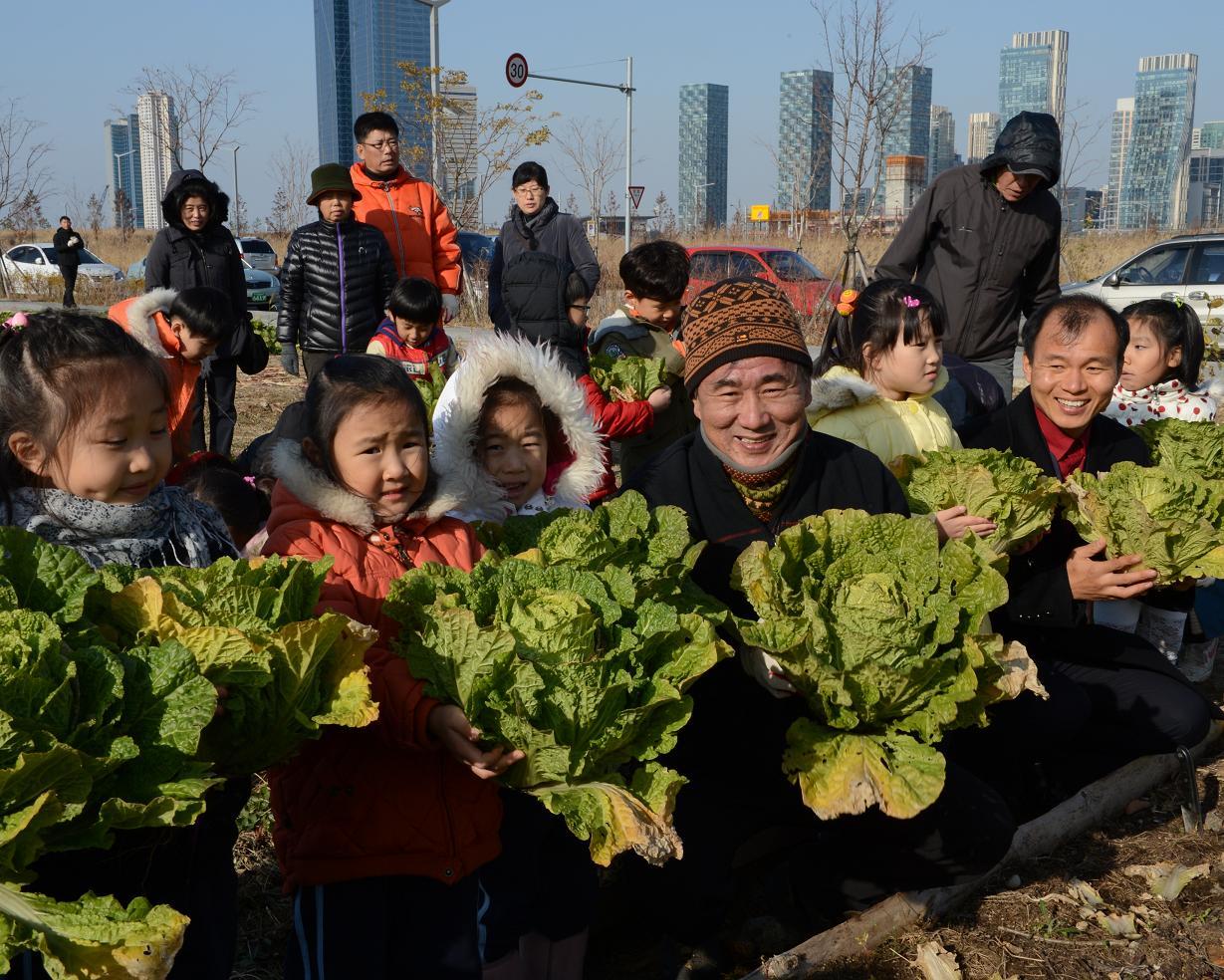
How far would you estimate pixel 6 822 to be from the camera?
174 cm

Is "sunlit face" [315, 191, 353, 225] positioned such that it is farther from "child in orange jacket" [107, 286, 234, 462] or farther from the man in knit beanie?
the man in knit beanie

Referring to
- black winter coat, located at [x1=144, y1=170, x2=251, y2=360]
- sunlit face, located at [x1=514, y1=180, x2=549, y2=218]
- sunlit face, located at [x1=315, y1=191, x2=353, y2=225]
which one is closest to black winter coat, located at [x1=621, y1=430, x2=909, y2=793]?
sunlit face, located at [x1=315, y1=191, x2=353, y2=225]

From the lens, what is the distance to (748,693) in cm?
326

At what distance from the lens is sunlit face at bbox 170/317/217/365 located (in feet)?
19.4

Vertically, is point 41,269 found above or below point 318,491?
above

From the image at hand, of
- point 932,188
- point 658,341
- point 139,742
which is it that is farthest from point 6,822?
point 932,188

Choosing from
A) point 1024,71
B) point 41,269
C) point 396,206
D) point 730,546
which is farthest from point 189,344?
point 1024,71

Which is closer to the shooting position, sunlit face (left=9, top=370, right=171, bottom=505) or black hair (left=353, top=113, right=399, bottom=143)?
sunlit face (left=9, top=370, right=171, bottom=505)

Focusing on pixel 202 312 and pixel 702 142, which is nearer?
pixel 202 312

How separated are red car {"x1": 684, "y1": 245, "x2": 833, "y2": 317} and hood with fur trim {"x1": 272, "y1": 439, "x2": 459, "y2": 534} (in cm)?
1363

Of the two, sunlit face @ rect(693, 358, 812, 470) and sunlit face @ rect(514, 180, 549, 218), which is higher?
sunlit face @ rect(514, 180, 549, 218)

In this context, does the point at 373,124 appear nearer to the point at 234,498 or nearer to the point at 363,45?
the point at 234,498

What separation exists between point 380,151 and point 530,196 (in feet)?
7.57

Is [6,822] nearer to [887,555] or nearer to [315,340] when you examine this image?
[887,555]
